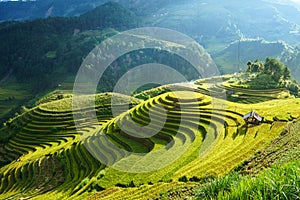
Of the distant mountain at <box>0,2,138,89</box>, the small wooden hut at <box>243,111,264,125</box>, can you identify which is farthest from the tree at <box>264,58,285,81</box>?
the distant mountain at <box>0,2,138,89</box>

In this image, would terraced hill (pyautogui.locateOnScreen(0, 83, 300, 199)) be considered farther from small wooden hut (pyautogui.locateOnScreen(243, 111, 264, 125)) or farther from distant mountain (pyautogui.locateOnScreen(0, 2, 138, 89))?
distant mountain (pyautogui.locateOnScreen(0, 2, 138, 89))

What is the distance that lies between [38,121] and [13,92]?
5118cm

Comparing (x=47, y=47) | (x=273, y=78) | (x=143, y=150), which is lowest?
(x=143, y=150)

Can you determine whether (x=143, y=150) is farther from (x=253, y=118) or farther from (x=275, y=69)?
(x=275, y=69)

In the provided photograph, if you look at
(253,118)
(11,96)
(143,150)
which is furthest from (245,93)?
(11,96)

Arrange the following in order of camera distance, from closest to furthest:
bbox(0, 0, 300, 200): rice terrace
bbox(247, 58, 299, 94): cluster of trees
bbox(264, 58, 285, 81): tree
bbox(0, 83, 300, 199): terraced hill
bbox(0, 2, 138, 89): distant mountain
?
bbox(0, 0, 300, 200): rice terrace → bbox(0, 83, 300, 199): terraced hill → bbox(247, 58, 299, 94): cluster of trees → bbox(264, 58, 285, 81): tree → bbox(0, 2, 138, 89): distant mountain

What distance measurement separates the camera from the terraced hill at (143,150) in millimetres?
15422

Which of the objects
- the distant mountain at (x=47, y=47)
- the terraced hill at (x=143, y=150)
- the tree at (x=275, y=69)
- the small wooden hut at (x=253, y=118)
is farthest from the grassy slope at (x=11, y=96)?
the small wooden hut at (x=253, y=118)

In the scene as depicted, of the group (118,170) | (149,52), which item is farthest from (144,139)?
(149,52)

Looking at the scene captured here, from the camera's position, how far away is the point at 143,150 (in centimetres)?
2189

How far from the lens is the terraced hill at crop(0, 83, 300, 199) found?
15.4 m

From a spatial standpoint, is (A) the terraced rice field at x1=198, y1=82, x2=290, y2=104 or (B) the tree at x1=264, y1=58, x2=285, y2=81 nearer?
(A) the terraced rice field at x1=198, y1=82, x2=290, y2=104

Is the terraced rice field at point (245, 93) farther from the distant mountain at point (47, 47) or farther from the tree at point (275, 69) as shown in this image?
the distant mountain at point (47, 47)

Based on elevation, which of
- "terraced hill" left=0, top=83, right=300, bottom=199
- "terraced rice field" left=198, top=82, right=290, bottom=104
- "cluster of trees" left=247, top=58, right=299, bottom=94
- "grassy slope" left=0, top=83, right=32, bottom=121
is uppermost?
"grassy slope" left=0, top=83, right=32, bottom=121
